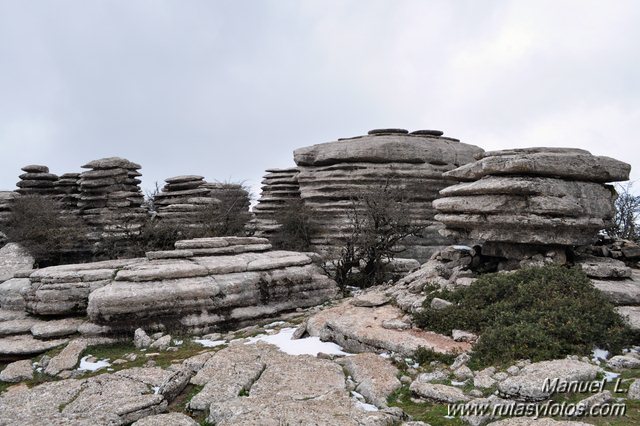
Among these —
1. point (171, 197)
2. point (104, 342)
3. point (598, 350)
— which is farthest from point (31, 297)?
point (171, 197)

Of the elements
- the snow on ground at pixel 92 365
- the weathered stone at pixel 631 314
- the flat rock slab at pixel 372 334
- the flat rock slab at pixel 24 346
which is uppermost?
the weathered stone at pixel 631 314

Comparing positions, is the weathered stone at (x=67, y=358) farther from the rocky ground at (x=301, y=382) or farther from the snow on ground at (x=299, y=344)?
the snow on ground at (x=299, y=344)

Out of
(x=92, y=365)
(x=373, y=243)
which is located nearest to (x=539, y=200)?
(x=373, y=243)

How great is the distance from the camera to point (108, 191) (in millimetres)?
27109

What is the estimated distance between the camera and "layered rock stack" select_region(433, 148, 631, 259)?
9805 mm

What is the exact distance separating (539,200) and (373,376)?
5.57m

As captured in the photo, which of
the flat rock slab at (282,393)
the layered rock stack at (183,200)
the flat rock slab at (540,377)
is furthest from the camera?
the layered rock stack at (183,200)

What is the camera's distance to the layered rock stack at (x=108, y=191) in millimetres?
26625

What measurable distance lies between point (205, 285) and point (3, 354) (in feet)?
13.8

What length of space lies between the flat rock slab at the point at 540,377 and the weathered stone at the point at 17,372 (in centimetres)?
802

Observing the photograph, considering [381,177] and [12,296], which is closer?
[12,296]

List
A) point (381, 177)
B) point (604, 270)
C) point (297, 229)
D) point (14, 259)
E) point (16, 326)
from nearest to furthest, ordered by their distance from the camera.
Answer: point (604, 270)
point (16, 326)
point (381, 177)
point (297, 229)
point (14, 259)

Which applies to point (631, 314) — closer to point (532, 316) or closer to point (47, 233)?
point (532, 316)

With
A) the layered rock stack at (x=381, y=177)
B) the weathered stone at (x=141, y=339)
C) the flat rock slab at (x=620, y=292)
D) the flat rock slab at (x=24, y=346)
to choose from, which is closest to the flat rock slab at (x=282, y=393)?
the weathered stone at (x=141, y=339)
